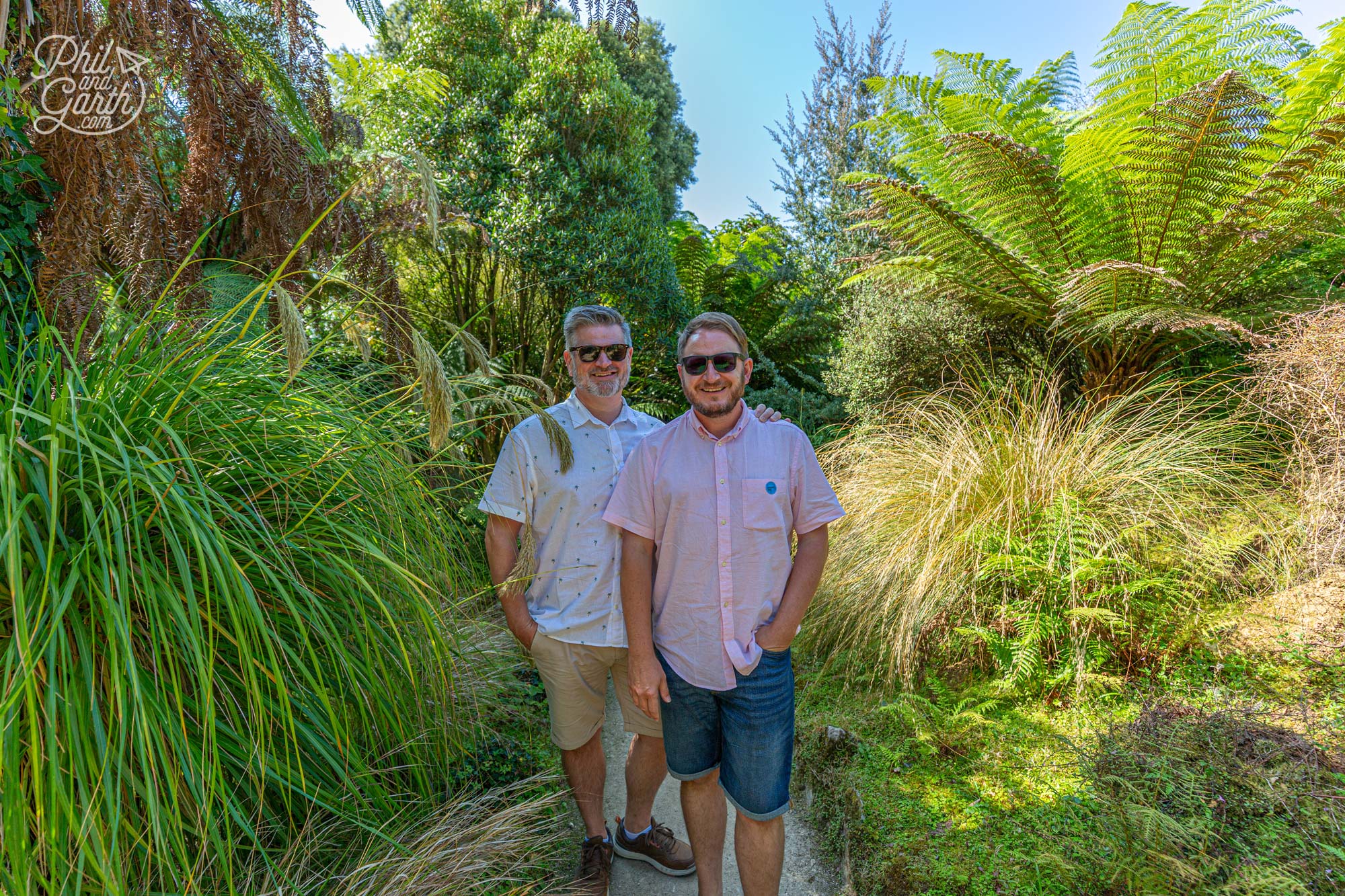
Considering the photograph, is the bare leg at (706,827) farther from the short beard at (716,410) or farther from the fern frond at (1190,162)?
the fern frond at (1190,162)

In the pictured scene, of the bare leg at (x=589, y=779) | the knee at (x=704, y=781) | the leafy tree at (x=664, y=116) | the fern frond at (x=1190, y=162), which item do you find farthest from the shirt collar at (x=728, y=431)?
the leafy tree at (x=664, y=116)

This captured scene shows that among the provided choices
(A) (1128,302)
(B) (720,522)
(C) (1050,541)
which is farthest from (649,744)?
(A) (1128,302)

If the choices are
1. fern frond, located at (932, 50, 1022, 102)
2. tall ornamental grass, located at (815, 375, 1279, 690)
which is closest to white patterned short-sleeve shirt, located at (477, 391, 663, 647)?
tall ornamental grass, located at (815, 375, 1279, 690)

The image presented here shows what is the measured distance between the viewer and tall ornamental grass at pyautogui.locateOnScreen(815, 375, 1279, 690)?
316 centimetres

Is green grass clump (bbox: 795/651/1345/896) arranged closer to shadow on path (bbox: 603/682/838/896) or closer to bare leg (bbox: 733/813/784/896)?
shadow on path (bbox: 603/682/838/896)

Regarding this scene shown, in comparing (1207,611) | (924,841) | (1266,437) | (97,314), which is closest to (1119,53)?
(1266,437)

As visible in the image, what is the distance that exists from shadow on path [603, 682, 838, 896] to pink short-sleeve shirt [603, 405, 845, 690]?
37.3 inches

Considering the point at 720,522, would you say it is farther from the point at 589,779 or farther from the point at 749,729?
the point at 589,779

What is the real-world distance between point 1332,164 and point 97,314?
251 inches

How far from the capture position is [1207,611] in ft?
10.5

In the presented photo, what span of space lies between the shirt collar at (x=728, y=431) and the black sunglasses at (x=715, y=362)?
0.37 ft

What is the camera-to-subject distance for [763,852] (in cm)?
206

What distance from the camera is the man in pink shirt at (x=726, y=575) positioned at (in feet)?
6.59

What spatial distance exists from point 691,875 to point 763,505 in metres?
1.48
